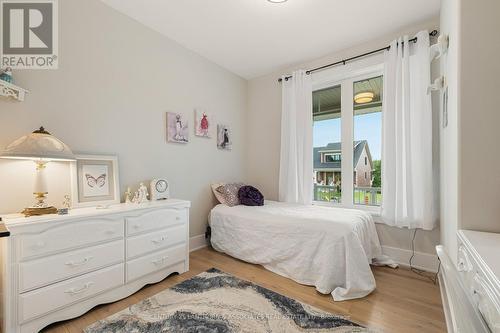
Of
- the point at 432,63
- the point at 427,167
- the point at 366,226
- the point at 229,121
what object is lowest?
the point at 366,226

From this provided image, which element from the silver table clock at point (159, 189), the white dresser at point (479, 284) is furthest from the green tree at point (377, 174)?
the silver table clock at point (159, 189)

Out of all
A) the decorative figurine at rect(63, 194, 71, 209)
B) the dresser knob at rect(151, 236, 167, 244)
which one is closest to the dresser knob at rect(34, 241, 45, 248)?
the decorative figurine at rect(63, 194, 71, 209)

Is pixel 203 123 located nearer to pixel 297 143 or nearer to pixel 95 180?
pixel 297 143

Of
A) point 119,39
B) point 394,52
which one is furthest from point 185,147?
point 394,52

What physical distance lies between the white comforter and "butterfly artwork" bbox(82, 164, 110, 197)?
4.11ft

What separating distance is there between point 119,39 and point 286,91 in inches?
83.8

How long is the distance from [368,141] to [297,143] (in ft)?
2.94

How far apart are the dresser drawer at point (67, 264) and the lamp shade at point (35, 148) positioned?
0.66m

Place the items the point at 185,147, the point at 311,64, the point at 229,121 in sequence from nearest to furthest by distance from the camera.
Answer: the point at 185,147 < the point at 311,64 < the point at 229,121

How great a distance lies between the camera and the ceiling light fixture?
9.17 ft

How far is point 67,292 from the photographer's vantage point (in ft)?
4.82

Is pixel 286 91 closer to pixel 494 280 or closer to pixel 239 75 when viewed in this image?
pixel 239 75

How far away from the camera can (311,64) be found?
10.2 feet

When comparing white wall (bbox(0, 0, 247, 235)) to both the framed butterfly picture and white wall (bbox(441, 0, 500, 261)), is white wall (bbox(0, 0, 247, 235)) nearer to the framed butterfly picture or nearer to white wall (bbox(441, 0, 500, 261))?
the framed butterfly picture
